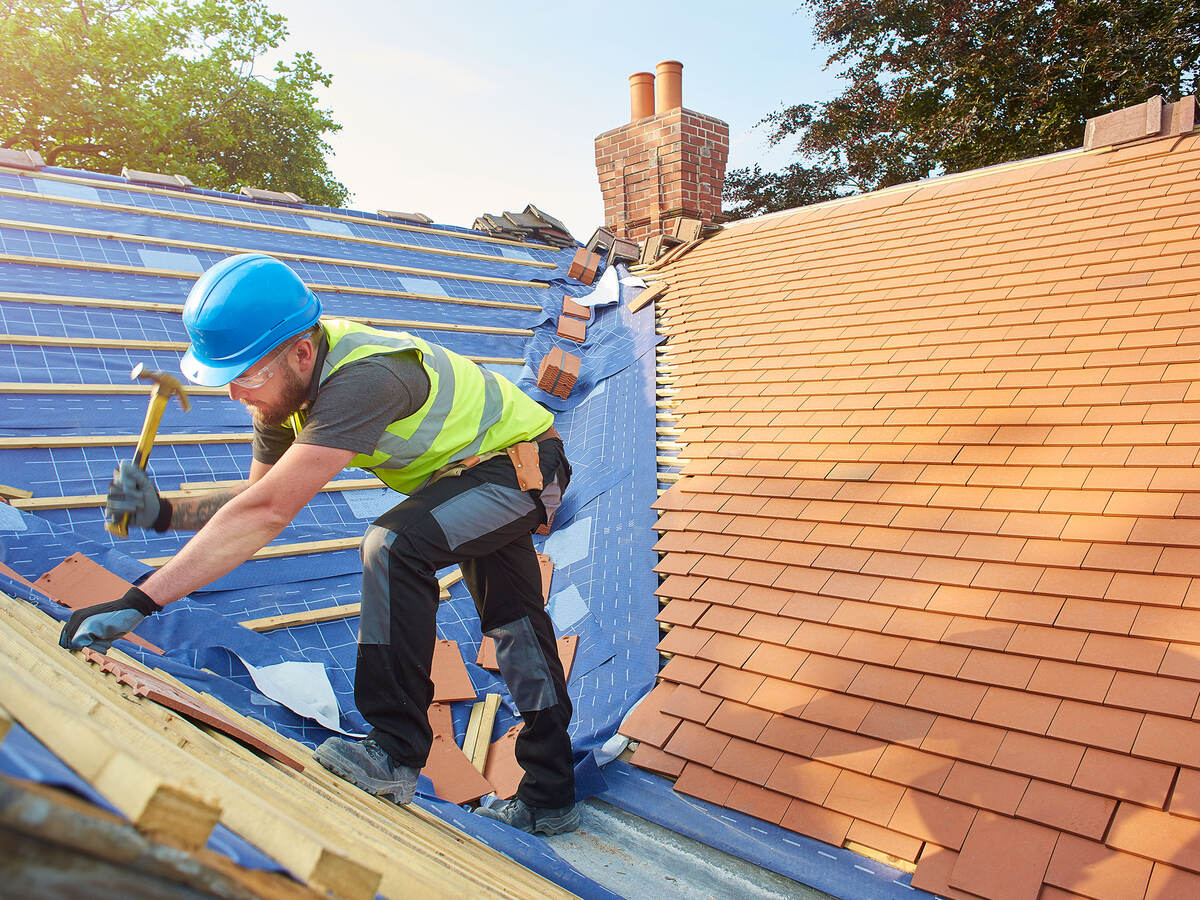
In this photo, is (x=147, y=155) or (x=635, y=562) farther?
(x=147, y=155)

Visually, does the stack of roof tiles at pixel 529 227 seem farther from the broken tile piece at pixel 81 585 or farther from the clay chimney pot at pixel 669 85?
the broken tile piece at pixel 81 585

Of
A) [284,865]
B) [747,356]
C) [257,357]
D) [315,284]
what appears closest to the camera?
[284,865]

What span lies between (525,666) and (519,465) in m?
0.65

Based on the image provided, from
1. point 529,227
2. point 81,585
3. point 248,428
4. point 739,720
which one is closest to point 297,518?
point 248,428

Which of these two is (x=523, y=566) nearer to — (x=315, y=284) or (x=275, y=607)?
(x=275, y=607)

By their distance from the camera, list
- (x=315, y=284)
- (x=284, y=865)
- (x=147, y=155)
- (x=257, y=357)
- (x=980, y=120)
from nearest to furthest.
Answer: (x=284, y=865) < (x=257, y=357) < (x=315, y=284) < (x=980, y=120) < (x=147, y=155)

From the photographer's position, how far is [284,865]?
83 centimetres

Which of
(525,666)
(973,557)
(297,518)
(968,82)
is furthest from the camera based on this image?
(968,82)

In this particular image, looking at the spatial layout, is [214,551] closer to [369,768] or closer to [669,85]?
[369,768]

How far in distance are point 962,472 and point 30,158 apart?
6.13 meters

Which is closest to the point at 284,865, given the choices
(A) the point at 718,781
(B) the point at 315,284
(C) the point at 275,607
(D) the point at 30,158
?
(A) the point at 718,781

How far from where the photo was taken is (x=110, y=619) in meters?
1.82

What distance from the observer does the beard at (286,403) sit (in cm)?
218

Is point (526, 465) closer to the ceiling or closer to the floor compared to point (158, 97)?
closer to the floor
